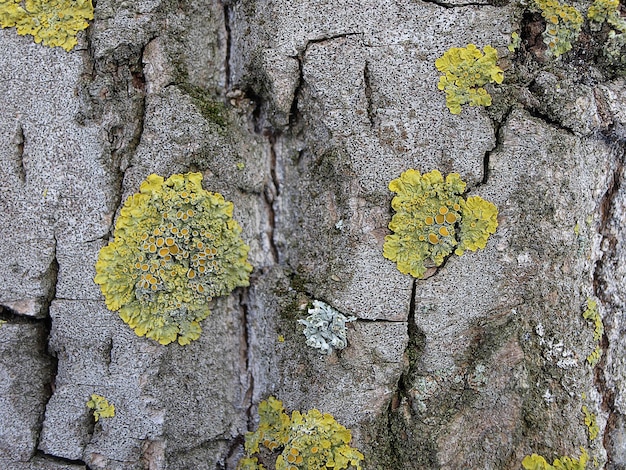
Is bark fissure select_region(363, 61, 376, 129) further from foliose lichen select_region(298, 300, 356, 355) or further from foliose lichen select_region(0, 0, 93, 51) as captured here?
foliose lichen select_region(0, 0, 93, 51)

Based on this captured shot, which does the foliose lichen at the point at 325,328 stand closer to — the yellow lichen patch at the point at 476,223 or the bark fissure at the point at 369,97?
the yellow lichen patch at the point at 476,223

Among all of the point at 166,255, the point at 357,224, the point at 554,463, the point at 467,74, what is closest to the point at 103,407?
the point at 166,255

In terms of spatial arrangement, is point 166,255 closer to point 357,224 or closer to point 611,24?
point 357,224

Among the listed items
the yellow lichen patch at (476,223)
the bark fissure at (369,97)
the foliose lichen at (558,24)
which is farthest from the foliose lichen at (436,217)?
the foliose lichen at (558,24)

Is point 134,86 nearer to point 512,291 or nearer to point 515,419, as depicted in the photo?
point 512,291

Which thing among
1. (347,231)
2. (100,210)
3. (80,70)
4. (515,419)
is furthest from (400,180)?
(80,70)

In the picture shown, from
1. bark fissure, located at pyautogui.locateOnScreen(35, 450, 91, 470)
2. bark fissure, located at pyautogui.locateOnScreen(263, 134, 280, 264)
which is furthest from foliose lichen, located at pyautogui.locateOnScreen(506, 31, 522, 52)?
bark fissure, located at pyautogui.locateOnScreen(35, 450, 91, 470)
